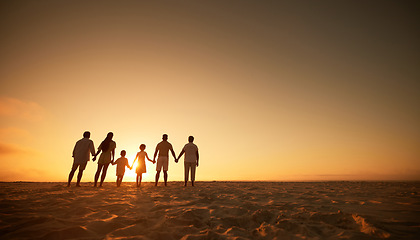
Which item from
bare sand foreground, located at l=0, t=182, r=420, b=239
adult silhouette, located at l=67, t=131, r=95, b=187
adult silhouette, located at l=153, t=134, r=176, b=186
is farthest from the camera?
adult silhouette, located at l=153, t=134, r=176, b=186

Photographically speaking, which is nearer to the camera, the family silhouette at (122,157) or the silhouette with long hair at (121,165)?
the family silhouette at (122,157)

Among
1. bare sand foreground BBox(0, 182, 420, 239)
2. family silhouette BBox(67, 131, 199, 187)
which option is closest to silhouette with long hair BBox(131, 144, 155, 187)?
family silhouette BBox(67, 131, 199, 187)

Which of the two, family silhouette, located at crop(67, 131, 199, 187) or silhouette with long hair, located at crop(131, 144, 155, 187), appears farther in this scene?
silhouette with long hair, located at crop(131, 144, 155, 187)

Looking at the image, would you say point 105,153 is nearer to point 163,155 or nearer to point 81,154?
point 81,154

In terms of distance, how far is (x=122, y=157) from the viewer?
10180mm

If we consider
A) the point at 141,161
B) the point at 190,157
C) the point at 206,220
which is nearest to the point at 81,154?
the point at 141,161

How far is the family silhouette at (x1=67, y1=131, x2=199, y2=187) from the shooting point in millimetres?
8523

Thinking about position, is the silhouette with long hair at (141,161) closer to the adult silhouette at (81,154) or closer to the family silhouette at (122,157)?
the family silhouette at (122,157)

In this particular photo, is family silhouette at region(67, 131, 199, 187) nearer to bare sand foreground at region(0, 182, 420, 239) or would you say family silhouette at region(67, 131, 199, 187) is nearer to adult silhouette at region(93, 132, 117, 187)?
adult silhouette at region(93, 132, 117, 187)

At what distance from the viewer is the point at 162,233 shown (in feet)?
9.62

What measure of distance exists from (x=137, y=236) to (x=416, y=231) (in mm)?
3839

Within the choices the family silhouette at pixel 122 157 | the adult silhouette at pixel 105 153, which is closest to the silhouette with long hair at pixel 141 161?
the family silhouette at pixel 122 157

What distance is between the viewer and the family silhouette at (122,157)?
852 centimetres

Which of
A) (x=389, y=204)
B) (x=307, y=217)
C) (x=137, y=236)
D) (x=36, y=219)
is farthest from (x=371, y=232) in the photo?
(x=36, y=219)
